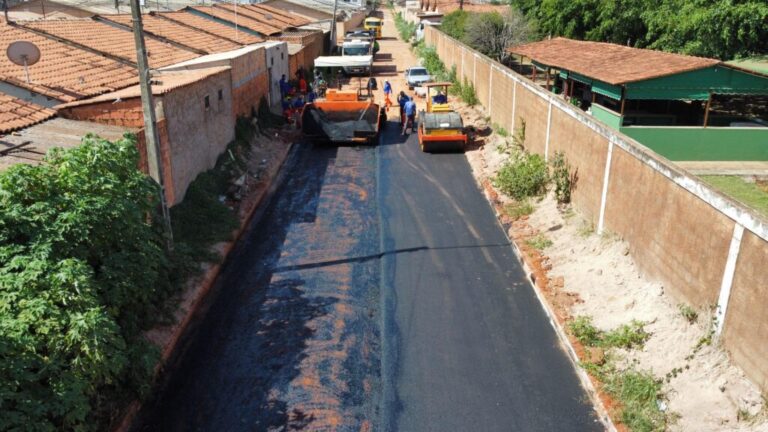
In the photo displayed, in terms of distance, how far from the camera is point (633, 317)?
9109 mm

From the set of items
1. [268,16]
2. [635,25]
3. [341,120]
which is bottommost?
[341,120]

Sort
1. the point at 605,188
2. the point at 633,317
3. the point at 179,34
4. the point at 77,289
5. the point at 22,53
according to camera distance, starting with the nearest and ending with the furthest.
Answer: the point at 77,289
the point at 633,317
the point at 605,188
the point at 22,53
the point at 179,34

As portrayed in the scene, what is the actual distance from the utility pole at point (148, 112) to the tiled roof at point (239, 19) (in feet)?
82.2

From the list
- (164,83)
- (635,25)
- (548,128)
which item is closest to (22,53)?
(164,83)

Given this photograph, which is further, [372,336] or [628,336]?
[372,336]

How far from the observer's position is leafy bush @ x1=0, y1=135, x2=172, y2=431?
5.79m

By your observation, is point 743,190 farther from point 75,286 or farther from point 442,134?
point 75,286

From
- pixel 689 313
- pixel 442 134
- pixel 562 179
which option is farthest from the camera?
pixel 442 134

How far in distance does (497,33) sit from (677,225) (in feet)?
117

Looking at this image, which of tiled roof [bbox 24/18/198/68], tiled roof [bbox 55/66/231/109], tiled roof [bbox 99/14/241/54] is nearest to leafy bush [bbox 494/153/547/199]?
tiled roof [bbox 55/66/231/109]

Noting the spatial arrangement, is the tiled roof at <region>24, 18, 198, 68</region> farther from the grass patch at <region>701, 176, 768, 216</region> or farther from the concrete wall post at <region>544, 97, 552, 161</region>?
the grass patch at <region>701, 176, 768, 216</region>

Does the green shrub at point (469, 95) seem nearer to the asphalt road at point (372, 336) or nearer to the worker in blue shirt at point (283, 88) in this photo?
the worker in blue shirt at point (283, 88)

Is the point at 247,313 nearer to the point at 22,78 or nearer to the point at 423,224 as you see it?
the point at 423,224

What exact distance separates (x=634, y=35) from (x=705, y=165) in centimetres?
1839
